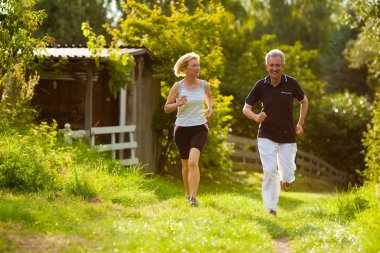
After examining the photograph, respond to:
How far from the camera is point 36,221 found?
6289mm

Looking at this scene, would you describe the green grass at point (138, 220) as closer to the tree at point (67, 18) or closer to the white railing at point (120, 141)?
the white railing at point (120, 141)

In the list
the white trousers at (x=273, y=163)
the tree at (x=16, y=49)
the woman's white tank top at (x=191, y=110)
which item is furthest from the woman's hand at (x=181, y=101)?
the tree at (x=16, y=49)

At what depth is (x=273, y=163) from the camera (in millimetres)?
8438

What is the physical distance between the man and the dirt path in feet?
5.16

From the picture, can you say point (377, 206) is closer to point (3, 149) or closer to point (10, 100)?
point (3, 149)

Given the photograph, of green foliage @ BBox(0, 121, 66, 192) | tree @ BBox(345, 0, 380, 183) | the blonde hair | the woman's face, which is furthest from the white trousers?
tree @ BBox(345, 0, 380, 183)

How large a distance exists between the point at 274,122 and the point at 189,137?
111 centimetres

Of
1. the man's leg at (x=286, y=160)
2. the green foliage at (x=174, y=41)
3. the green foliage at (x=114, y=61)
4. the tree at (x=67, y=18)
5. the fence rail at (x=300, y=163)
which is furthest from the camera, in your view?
the tree at (x=67, y=18)

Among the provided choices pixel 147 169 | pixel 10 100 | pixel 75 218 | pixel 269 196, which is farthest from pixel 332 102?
pixel 75 218

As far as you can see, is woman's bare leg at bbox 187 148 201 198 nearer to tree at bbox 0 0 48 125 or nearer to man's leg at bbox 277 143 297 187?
man's leg at bbox 277 143 297 187

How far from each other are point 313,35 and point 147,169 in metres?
27.3

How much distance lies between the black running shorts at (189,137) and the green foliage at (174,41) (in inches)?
341

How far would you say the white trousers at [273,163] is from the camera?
8.43 m

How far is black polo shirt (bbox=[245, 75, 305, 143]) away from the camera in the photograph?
8.40 m
